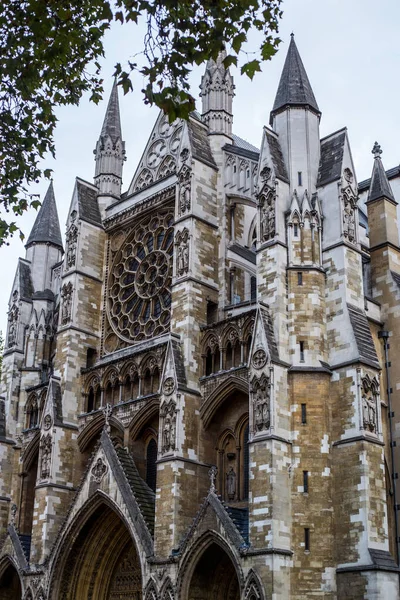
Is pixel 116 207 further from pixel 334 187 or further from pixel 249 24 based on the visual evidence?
pixel 249 24

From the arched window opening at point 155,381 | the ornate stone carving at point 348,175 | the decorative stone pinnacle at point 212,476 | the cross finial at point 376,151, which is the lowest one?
the decorative stone pinnacle at point 212,476

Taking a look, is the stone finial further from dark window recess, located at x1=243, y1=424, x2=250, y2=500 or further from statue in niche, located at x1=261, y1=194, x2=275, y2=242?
statue in niche, located at x1=261, y1=194, x2=275, y2=242

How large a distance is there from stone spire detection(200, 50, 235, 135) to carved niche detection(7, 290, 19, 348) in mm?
12002

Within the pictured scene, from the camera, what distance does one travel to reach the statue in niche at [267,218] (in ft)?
89.6

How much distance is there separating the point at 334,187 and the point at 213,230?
17.0ft

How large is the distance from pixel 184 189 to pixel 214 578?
1354 cm

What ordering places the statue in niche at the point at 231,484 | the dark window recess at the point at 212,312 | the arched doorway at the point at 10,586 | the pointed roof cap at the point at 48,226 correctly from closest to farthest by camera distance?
1. the statue in niche at the point at 231,484
2. the dark window recess at the point at 212,312
3. the arched doorway at the point at 10,586
4. the pointed roof cap at the point at 48,226

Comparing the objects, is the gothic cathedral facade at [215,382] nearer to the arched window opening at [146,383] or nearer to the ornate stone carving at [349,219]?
the ornate stone carving at [349,219]

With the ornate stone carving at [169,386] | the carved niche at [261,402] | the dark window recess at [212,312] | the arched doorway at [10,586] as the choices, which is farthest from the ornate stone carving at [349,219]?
the arched doorway at [10,586]

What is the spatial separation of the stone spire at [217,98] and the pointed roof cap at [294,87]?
3486 millimetres

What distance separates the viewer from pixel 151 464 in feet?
98.7

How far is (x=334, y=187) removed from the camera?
2755cm

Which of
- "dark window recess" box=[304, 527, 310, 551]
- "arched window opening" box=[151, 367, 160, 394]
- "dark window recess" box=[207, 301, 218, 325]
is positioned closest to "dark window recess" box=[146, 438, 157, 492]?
"arched window opening" box=[151, 367, 160, 394]

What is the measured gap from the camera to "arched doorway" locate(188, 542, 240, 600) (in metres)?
25.4
